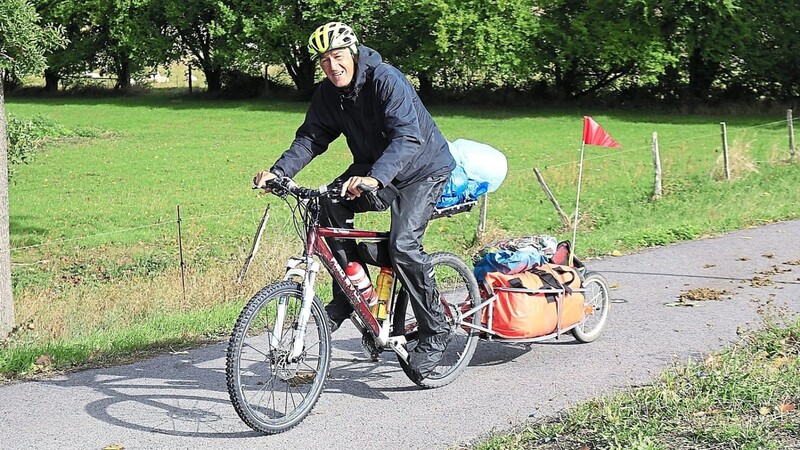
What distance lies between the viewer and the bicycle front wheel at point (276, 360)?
561 centimetres

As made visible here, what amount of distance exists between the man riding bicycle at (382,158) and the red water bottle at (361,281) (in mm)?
78

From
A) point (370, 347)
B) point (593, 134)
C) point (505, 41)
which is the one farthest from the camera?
point (505, 41)

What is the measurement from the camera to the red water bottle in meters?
6.43

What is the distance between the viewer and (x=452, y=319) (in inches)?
276

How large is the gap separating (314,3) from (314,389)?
43.6 meters

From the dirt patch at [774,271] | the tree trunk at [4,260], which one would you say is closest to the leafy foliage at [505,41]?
the dirt patch at [774,271]

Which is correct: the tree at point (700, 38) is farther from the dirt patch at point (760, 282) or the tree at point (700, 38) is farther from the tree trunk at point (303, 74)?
the dirt patch at point (760, 282)

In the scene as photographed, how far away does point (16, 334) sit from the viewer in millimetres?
8883

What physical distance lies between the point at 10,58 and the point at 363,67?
479 centimetres

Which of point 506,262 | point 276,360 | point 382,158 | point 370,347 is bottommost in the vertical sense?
A: point 370,347

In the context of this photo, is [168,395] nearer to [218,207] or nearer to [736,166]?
[218,207]

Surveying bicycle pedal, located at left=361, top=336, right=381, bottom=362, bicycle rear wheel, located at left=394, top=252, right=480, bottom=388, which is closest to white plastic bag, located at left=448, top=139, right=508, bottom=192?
bicycle rear wheel, located at left=394, top=252, right=480, bottom=388

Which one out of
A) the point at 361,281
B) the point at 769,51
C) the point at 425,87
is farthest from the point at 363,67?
the point at 425,87

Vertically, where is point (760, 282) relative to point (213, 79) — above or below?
below
